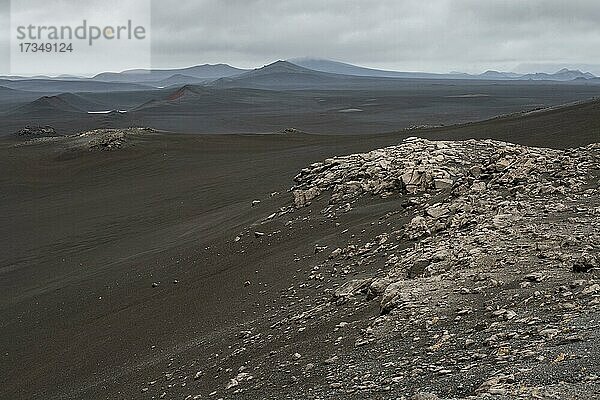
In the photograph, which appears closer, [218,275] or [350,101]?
[218,275]

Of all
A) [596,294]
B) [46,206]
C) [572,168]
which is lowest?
[46,206]

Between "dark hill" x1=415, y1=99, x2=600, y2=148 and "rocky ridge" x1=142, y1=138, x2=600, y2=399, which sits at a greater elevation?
"dark hill" x1=415, y1=99, x2=600, y2=148

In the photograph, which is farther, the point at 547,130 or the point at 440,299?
the point at 547,130

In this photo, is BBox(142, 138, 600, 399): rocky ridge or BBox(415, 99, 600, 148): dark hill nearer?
BBox(142, 138, 600, 399): rocky ridge

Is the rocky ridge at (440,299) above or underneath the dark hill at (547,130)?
underneath

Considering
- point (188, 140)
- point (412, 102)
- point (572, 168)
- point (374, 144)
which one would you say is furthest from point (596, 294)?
point (412, 102)

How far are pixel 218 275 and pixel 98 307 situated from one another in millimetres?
2259

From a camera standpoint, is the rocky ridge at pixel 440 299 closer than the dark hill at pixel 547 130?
Yes

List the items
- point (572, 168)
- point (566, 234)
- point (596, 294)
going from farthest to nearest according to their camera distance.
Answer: point (572, 168)
point (566, 234)
point (596, 294)

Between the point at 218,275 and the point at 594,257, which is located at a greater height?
the point at 594,257

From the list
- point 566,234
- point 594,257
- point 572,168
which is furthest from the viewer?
point 572,168

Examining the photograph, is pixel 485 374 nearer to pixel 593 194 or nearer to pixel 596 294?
pixel 596 294

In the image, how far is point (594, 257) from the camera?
6133mm

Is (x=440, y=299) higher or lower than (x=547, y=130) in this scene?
lower
